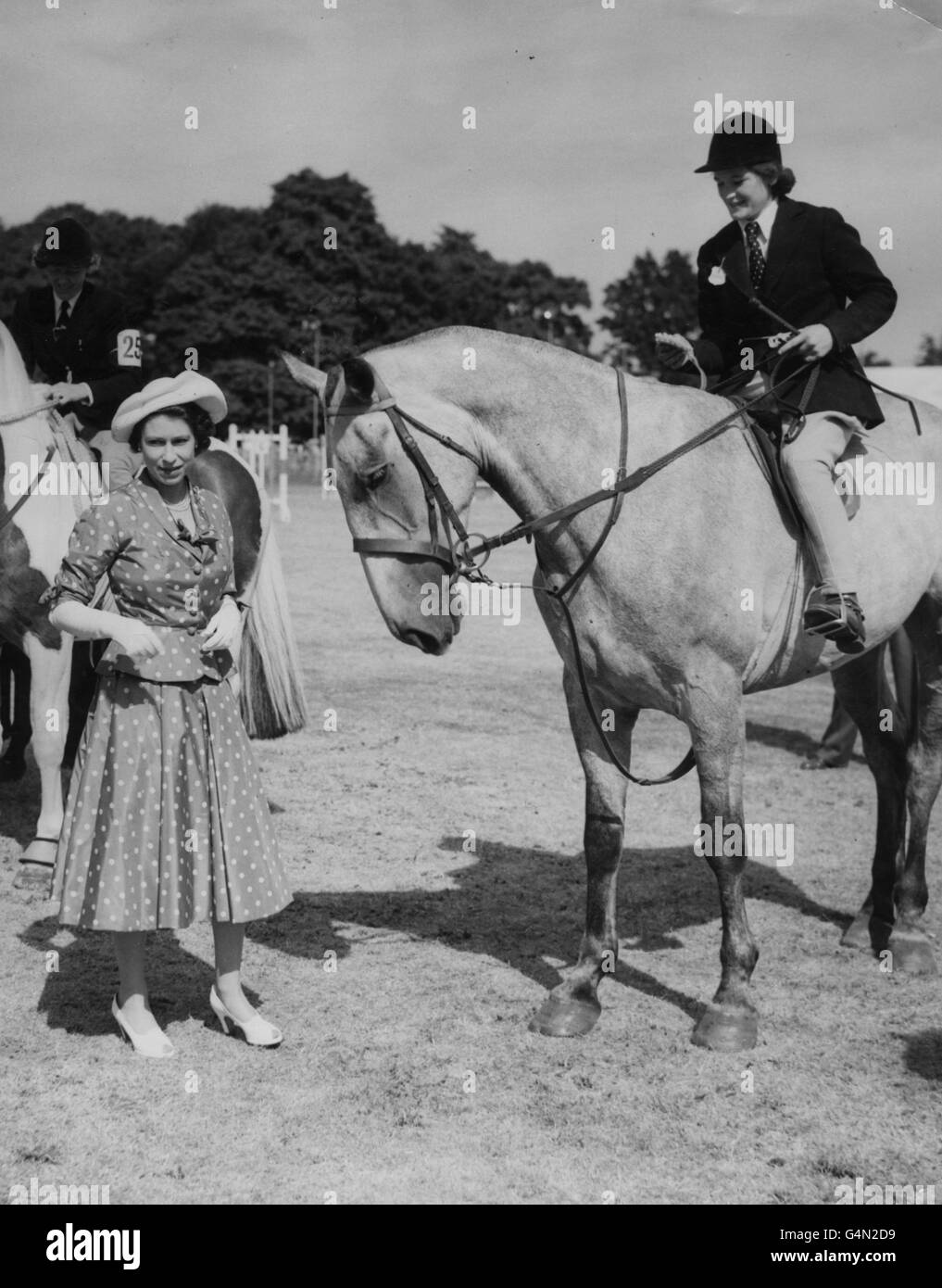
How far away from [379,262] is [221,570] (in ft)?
239

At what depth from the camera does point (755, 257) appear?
5.25m

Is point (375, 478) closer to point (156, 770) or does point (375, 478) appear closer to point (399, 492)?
point (399, 492)

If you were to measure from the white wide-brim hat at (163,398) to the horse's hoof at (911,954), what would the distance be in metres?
3.79

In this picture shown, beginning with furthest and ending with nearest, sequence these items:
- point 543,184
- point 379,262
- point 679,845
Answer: point 379,262, point 543,184, point 679,845

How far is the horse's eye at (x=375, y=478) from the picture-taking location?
442cm

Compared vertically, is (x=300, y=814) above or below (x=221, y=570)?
below

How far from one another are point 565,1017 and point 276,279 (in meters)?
68.5

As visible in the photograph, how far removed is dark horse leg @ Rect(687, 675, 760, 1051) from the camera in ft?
15.9

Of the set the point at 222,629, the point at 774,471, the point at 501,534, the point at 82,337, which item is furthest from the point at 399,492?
the point at 82,337

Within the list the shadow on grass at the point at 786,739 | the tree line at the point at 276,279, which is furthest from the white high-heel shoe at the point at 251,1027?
the tree line at the point at 276,279

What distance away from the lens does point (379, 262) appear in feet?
243

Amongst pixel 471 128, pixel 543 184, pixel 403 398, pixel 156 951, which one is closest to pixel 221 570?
pixel 403 398

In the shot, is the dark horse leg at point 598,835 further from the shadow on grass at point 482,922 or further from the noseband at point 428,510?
the noseband at point 428,510
